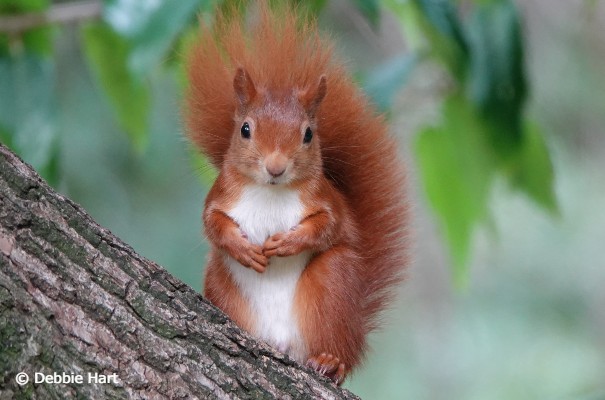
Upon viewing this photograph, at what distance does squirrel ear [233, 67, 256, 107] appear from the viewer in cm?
185

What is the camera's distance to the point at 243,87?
187 centimetres

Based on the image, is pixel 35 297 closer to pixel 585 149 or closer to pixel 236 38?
pixel 236 38

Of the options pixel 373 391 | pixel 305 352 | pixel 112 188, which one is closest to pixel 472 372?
pixel 373 391

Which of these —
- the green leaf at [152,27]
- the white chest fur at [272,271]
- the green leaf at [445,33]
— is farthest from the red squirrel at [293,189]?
the green leaf at [445,33]

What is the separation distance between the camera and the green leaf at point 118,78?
7.38ft

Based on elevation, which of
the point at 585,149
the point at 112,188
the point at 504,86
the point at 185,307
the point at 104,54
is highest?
the point at 585,149

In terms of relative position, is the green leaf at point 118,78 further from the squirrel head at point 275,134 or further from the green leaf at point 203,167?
the squirrel head at point 275,134

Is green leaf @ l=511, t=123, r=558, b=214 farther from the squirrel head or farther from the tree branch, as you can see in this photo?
the tree branch

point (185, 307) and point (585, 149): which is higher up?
point (585, 149)

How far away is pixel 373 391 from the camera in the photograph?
17.6 feet

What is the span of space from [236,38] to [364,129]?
Answer: 0.34 metres

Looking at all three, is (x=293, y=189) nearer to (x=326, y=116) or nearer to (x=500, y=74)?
(x=326, y=116)

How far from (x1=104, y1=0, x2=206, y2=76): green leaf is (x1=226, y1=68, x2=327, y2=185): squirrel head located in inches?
6.5

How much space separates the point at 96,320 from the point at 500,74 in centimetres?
127
